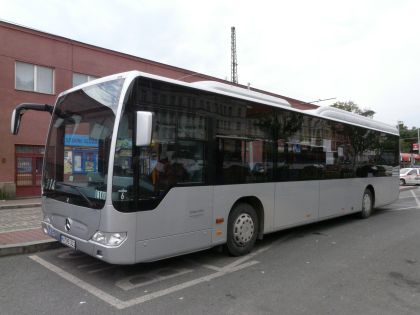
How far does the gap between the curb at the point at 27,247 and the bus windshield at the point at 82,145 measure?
4.41 feet

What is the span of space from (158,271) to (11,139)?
14.0 meters

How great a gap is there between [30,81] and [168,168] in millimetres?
14926

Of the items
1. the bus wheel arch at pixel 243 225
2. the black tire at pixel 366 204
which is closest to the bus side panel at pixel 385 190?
the black tire at pixel 366 204

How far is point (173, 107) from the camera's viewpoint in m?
5.34

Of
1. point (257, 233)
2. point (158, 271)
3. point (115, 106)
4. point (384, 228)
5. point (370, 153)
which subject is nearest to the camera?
point (115, 106)

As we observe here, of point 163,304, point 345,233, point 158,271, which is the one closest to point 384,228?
point 345,233

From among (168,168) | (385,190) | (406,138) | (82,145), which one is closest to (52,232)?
(82,145)

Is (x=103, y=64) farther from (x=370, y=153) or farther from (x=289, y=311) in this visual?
(x=289, y=311)

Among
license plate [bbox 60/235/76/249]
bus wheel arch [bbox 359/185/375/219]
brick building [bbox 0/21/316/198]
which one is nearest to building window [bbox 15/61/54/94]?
brick building [bbox 0/21/316/198]

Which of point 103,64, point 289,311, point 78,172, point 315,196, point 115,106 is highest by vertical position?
point 103,64

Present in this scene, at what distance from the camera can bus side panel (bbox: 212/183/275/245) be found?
596 cm

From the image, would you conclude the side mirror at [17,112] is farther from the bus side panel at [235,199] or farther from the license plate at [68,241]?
the bus side panel at [235,199]

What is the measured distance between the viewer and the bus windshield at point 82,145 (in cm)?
486

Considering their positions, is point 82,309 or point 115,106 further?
point 115,106
